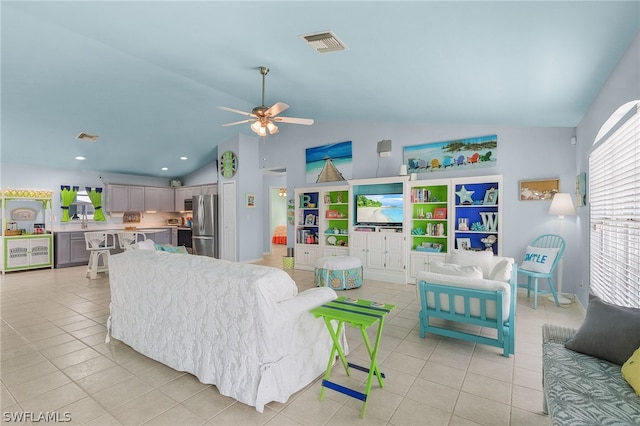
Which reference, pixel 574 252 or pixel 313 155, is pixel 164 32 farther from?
pixel 574 252

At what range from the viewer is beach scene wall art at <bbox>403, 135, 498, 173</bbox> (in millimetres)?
5250

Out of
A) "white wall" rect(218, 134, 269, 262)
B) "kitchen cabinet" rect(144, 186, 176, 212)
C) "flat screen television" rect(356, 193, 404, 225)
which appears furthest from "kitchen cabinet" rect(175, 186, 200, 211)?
"flat screen television" rect(356, 193, 404, 225)

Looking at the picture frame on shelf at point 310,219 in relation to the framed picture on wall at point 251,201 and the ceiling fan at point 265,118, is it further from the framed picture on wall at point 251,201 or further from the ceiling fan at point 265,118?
the ceiling fan at point 265,118

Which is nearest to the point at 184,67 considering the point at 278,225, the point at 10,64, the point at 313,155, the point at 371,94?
the point at 10,64

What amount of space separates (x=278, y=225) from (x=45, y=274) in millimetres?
7186

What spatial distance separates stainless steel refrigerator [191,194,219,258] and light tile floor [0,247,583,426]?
4.44 metres

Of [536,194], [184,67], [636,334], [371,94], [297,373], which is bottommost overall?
[297,373]

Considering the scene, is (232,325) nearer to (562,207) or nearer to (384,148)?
(562,207)

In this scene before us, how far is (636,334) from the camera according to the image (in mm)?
1735

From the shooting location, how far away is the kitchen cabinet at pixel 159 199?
915 centimetres

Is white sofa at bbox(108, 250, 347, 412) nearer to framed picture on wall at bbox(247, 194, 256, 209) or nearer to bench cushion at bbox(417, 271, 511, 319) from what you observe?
bench cushion at bbox(417, 271, 511, 319)

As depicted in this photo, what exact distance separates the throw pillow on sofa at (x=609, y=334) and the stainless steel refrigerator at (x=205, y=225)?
24.9ft

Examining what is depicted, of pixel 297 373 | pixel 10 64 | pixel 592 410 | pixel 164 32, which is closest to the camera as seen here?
pixel 592 410

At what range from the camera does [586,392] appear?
1.54 metres
